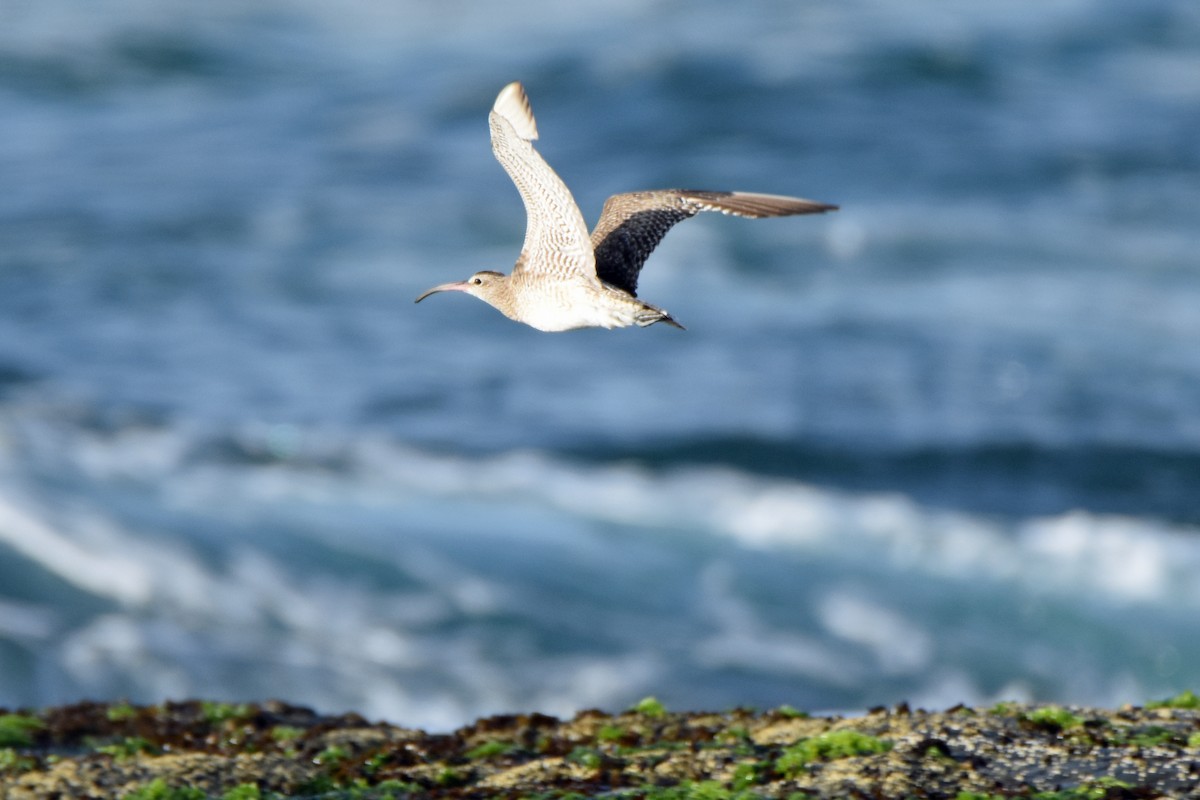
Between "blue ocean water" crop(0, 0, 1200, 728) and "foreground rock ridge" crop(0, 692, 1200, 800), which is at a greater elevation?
"blue ocean water" crop(0, 0, 1200, 728)

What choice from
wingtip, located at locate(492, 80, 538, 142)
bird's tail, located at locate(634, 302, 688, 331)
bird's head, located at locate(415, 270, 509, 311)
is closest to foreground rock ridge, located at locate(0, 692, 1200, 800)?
bird's tail, located at locate(634, 302, 688, 331)

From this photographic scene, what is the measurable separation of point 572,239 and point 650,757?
250 cm

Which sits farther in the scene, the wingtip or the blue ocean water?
the blue ocean water

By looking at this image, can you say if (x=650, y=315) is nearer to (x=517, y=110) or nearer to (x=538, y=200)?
(x=538, y=200)

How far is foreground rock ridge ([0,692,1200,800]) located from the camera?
6.46 meters

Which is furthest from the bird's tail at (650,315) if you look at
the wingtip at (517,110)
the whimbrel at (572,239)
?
the wingtip at (517,110)

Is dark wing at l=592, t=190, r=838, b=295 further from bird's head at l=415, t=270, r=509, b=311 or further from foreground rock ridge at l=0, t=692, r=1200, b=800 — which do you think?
foreground rock ridge at l=0, t=692, r=1200, b=800

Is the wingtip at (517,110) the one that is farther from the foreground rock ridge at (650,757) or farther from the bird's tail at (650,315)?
the foreground rock ridge at (650,757)

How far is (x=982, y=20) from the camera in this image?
111 feet

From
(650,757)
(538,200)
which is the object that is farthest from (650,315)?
(650,757)

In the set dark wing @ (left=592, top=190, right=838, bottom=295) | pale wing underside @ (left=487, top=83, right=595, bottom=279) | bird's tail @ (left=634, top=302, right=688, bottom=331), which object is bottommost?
bird's tail @ (left=634, top=302, right=688, bottom=331)

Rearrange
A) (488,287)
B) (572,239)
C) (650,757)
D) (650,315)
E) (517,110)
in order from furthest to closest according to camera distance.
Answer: (488,287) < (650,757) < (572,239) < (650,315) < (517,110)

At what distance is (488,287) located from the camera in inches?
302

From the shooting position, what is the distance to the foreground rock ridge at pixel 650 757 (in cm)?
646
